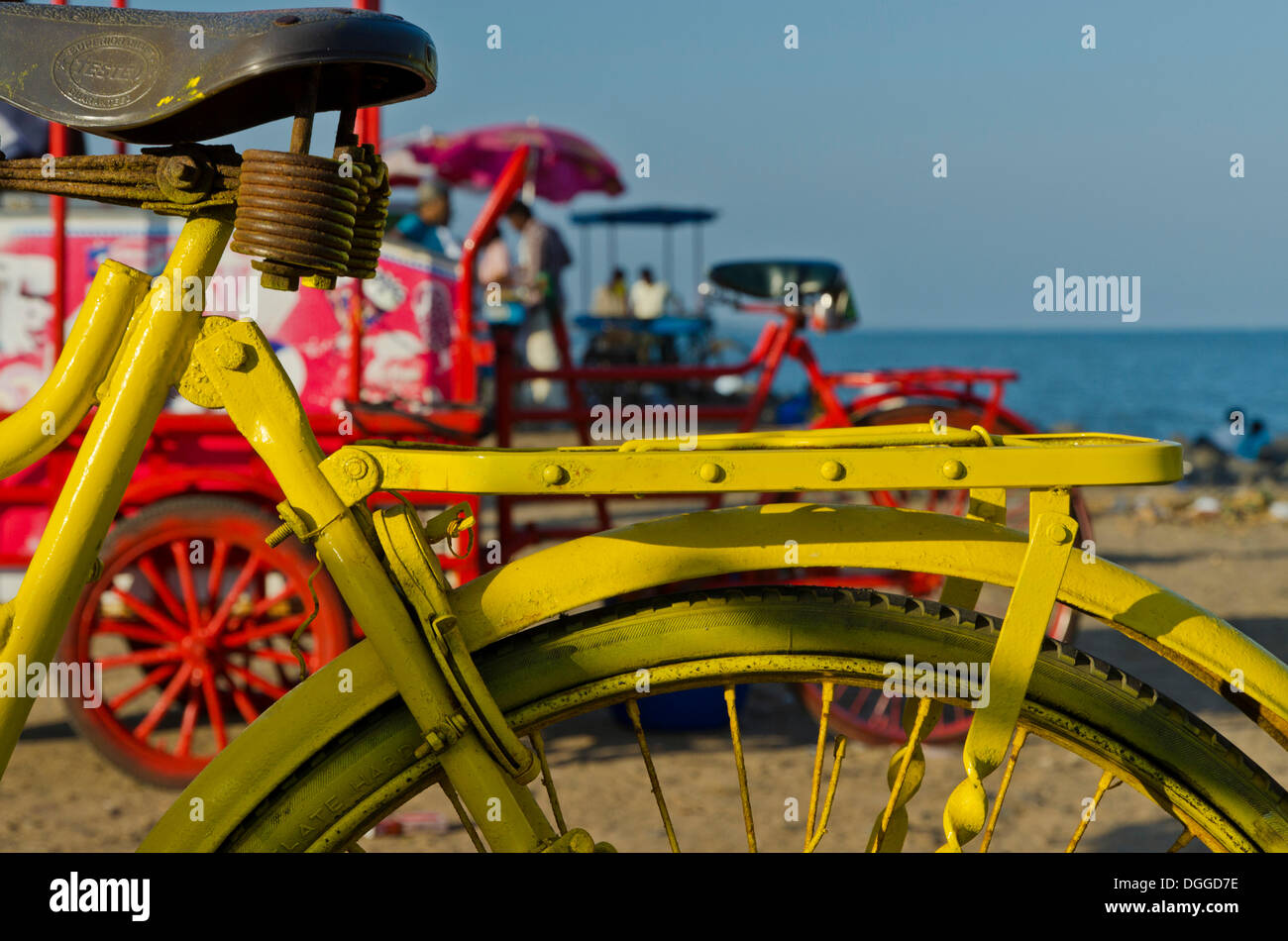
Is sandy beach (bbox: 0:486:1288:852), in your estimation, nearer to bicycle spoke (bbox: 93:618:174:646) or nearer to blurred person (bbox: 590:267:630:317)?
bicycle spoke (bbox: 93:618:174:646)

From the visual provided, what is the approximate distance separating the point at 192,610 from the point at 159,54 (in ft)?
9.52

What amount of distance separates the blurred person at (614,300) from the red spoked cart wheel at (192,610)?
1557 centimetres

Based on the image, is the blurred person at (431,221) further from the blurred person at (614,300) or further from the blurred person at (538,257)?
the blurred person at (614,300)

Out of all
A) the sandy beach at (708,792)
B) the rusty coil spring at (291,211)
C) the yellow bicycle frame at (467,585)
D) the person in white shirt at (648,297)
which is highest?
the person in white shirt at (648,297)

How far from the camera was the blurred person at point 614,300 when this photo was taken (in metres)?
19.6

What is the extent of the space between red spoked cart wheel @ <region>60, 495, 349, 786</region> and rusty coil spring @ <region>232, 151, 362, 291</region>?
250cm

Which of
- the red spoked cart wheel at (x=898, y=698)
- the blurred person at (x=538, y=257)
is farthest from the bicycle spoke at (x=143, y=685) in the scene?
the blurred person at (x=538, y=257)

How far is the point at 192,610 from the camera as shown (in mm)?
3869

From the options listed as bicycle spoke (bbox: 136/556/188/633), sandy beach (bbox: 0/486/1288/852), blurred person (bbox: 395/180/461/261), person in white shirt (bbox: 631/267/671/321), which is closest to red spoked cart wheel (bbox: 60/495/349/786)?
bicycle spoke (bbox: 136/556/188/633)

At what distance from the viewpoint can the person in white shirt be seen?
63.7 feet

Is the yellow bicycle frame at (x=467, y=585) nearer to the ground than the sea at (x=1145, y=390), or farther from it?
nearer to the ground

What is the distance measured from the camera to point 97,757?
430cm

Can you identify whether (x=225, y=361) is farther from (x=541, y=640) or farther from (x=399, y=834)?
(x=399, y=834)
